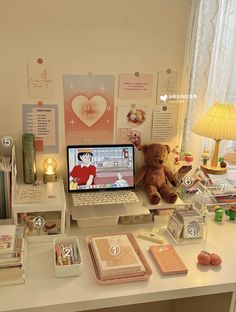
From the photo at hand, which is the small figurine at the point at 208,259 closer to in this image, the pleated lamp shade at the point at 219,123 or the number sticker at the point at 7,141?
the pleated lamp shade at the point at 219,123

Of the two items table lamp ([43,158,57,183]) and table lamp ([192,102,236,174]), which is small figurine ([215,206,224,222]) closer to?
table lamp ([192,102,236,174])

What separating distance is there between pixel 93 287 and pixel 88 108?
0.82 meters

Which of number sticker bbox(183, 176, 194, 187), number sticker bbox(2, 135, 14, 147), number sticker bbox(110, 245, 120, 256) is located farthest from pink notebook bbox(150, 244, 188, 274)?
number sticker bbox(2, 135, 14, 147)

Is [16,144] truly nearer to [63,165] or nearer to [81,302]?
[63,165]

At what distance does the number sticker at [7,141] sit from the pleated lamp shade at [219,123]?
0.86m

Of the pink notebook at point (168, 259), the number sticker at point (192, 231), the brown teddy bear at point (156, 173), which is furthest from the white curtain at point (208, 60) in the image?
the pink notebook at point (168, 259)

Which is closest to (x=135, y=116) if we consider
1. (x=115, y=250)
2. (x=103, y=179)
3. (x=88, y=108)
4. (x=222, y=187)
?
(x=88, y=108)

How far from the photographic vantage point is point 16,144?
64.7 inches

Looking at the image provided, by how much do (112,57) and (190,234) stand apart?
33.8 inches

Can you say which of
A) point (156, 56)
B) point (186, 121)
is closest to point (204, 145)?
point (186, 121)

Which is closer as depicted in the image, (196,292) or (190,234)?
(196,292)

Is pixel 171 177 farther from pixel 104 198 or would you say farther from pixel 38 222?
pixel 38 222

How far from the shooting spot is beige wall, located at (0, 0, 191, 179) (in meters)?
1.49

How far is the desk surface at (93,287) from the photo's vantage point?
114 centimetres
